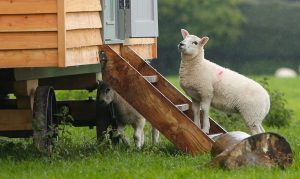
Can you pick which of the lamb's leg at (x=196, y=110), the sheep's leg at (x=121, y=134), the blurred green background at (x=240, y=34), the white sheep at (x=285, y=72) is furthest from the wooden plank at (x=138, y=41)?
the white sheep at (x=285, y=72)

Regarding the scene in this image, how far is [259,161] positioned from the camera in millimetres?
10453

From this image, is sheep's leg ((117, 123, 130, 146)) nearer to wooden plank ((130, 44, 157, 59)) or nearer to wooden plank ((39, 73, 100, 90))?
wooden plank ((39, 73, 100, 90))

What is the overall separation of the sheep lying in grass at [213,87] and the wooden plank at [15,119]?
2019mm

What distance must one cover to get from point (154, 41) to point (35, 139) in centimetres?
430

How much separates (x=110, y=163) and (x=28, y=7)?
74.2 inches

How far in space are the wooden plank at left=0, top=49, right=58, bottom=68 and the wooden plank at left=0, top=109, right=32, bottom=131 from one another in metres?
1.13

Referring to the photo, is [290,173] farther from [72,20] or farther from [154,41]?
[154,41]

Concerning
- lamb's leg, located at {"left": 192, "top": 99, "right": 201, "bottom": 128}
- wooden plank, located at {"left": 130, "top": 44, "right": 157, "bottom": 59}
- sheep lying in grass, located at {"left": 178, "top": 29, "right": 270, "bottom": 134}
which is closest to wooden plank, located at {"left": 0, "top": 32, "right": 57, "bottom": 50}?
sheep lying in grass, located at {"left": 178, "top": 29, "right": 270, "bottom": 134}

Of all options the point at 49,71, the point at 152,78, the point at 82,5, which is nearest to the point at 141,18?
the point at 152,78

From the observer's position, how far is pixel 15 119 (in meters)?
11.9

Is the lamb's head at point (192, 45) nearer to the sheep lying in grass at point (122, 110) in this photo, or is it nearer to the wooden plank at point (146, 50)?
the sheep lying in grass at point (122, 110)

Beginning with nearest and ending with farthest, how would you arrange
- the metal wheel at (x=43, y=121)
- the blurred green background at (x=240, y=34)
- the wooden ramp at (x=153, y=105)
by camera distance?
the metal wheel at (x=43, y=121), the wooden ramp at (x=153, y=105), the blurred green background at (x=240, y=34)

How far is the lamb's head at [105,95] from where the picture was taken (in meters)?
13.1

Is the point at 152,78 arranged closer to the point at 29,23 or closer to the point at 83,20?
the point at 83,20
